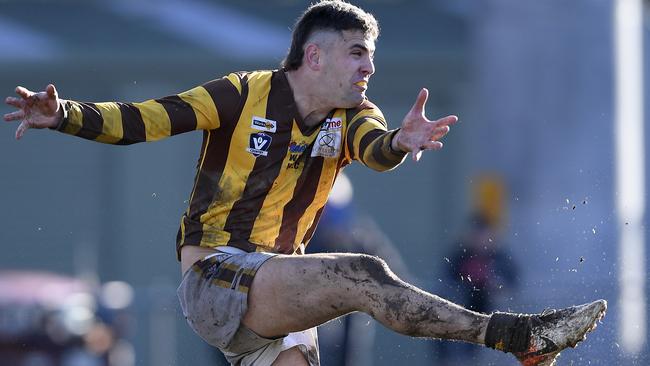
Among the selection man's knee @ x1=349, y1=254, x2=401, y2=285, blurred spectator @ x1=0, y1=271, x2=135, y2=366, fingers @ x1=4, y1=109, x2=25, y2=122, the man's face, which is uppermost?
the man's face

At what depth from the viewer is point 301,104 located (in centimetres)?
702

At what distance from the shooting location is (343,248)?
10.3m

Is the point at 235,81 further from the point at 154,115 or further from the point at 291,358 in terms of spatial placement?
the point at 291,358

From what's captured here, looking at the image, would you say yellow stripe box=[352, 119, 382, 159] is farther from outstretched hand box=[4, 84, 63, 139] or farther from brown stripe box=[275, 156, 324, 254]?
outstretched hand box=[4, 84, 63, 139]

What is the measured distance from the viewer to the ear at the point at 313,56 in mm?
7047

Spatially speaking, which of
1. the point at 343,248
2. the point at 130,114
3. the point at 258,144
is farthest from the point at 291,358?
the point at 343,248

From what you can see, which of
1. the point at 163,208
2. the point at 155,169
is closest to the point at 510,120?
the point at 163,208

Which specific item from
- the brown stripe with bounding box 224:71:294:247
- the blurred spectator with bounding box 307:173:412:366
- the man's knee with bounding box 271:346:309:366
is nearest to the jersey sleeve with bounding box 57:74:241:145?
the brown stripe with bounding box 224:71:294:247

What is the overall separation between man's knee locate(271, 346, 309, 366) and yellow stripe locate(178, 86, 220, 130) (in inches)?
45.3

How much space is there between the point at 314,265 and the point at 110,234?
48.9ft

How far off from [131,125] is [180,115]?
0.81ft

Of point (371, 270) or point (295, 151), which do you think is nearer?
point (371, 270)

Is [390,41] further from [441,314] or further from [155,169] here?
[441,314]

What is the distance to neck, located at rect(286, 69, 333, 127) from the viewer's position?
7.01m
